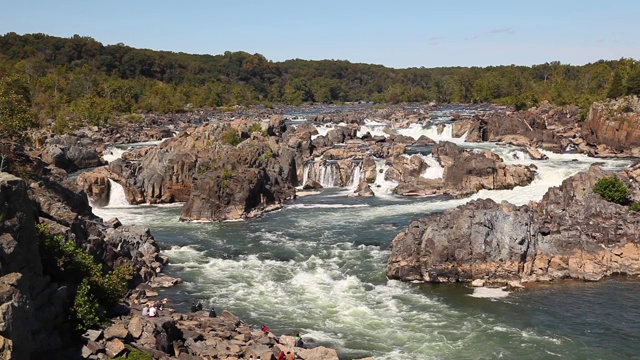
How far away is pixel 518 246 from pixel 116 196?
4659cm

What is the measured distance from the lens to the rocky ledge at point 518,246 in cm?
3934

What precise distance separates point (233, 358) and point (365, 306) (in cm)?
1171

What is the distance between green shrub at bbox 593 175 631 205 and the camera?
47062 millimetres

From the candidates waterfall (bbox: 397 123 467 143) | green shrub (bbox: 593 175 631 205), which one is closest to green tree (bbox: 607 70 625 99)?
waterfall (bbox: 397 123 467 143)

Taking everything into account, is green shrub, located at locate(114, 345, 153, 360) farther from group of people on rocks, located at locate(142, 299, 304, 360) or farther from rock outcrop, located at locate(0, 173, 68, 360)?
group of people on rocks, located at locate(142, 299, 304, 360)

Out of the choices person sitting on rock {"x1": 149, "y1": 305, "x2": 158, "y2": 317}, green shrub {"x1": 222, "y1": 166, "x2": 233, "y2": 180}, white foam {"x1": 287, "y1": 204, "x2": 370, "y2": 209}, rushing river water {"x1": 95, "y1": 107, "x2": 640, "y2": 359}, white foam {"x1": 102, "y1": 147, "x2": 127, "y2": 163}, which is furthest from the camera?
white foam {"x1": 102, "y1": 147, "x2": 127, "y2": 163}

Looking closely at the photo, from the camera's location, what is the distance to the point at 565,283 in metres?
38.6

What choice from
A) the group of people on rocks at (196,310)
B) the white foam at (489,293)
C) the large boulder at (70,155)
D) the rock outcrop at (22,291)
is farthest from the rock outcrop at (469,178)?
the rock outcrop at (22,291)

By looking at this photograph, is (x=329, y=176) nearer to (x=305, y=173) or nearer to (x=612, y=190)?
(x=305, y=173)

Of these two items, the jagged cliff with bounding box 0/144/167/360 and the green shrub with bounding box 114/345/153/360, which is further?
the green shrub with bounding box 114/345/153/360

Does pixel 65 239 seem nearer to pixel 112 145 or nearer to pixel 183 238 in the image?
pixel 183 238

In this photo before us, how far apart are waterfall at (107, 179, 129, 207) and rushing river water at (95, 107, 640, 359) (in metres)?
13.5

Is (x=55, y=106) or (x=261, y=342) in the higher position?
→ (x=55, y=106)

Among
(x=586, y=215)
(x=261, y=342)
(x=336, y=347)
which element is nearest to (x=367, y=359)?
(x=336, y=347)
